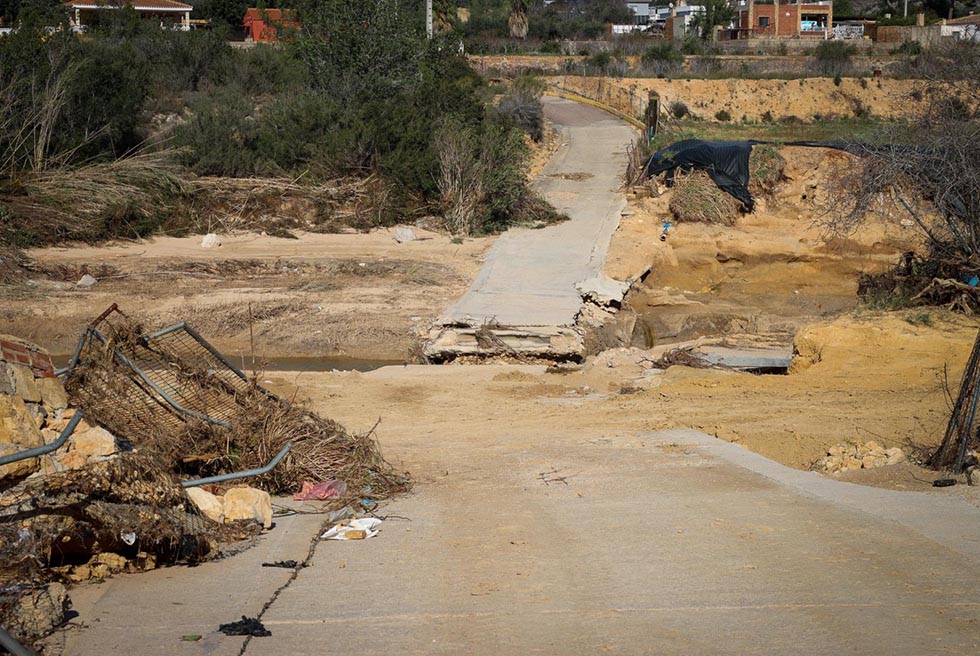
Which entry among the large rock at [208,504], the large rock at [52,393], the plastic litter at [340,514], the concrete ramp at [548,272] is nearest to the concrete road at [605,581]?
the plastic litter at [340,514]

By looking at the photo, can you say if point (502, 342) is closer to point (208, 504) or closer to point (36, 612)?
point (208, 504)

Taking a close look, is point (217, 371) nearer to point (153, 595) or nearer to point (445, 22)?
point (153, 595)

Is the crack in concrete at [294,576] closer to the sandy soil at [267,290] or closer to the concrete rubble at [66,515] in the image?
the concrete rubble at [66,515]

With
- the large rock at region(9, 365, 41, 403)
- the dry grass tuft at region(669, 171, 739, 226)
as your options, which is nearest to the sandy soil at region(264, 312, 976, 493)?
the large rock at region(9, 365, 41, 403)

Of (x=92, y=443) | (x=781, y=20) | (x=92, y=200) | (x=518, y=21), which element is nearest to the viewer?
(x=92, y=443)

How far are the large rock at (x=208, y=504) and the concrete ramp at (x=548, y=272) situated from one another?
9.42m

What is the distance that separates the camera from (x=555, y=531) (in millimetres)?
7098

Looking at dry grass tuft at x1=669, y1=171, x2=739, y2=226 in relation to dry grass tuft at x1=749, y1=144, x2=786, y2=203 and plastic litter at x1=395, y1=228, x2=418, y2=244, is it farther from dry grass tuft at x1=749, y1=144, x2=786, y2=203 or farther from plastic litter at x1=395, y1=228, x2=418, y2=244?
plastic litter at x1=395, y1=228, x2=418, y2=244

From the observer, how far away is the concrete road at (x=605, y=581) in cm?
510

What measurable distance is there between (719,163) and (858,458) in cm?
1739

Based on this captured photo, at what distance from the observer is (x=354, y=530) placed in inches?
279

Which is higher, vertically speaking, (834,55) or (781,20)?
(781,20)

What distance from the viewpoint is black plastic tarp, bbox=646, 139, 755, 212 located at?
25312 millimetres

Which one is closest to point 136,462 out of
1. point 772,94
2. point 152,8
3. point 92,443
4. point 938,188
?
point 92,443
